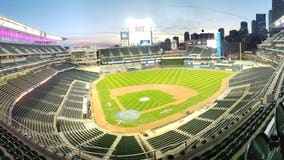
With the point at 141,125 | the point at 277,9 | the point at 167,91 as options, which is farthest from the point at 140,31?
the point at 277,9

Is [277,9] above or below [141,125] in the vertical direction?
above

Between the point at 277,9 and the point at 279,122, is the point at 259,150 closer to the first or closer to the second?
the point at 279,122

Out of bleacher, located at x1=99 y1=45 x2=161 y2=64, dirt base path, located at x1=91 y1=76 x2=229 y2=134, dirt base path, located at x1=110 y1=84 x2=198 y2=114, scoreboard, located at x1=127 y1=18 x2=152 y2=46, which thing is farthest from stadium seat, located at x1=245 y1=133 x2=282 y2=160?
scoreboard, located at x1=127 y1=18 x2=152 y2=46

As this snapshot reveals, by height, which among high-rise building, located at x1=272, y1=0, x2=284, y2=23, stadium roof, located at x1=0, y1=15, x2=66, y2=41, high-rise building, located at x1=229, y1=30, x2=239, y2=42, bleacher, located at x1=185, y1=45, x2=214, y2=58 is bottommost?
bleacher, located at x1=185, y1=45, x2=214, y2=58

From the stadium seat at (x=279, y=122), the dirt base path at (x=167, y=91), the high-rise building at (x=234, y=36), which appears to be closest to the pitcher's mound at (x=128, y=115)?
the dirt base path at (x=167, y=91)

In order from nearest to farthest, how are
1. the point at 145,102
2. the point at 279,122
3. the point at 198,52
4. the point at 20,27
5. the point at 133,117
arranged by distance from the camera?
the point at 279,122
the point at 133,117
the point at 145,102
the point at 20,27
the point at 198,52

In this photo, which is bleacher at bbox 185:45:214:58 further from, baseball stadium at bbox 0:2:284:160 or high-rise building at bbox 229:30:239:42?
high-rise building at bbox 229:30:239:42
